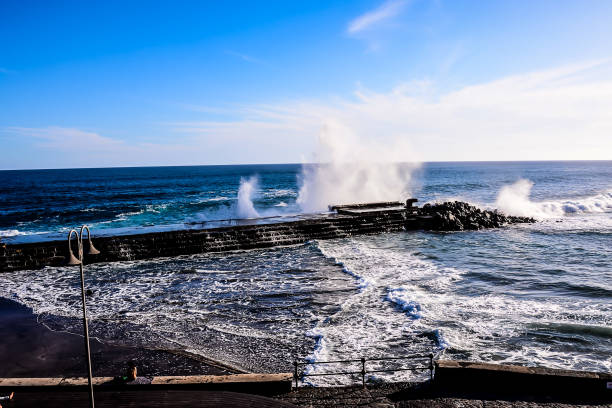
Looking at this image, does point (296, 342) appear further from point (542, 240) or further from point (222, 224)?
point (542, 240)

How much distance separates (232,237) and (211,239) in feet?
4.23

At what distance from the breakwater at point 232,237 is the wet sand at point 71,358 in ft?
17.8

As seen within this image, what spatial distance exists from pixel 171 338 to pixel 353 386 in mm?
5727

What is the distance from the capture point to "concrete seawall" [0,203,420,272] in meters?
20.2

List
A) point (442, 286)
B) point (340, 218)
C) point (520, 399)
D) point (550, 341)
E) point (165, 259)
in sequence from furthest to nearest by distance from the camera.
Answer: point (340, 218) → point (165, 259) → point (442, 286) → point (550, 341) → point (520, 399)

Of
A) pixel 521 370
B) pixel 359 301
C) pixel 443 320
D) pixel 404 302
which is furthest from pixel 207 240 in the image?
pixel 521 370

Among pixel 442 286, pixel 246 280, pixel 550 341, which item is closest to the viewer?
pixel 550 341

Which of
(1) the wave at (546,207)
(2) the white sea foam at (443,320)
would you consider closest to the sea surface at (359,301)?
(2) the white sea foam at (443,320)

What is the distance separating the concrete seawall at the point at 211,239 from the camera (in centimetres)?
2022

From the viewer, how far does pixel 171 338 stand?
11.1m

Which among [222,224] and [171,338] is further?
[222,224]

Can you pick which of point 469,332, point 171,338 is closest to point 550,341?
point 469,332

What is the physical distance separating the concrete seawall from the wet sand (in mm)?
6245

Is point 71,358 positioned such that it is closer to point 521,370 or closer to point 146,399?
point 146,399
